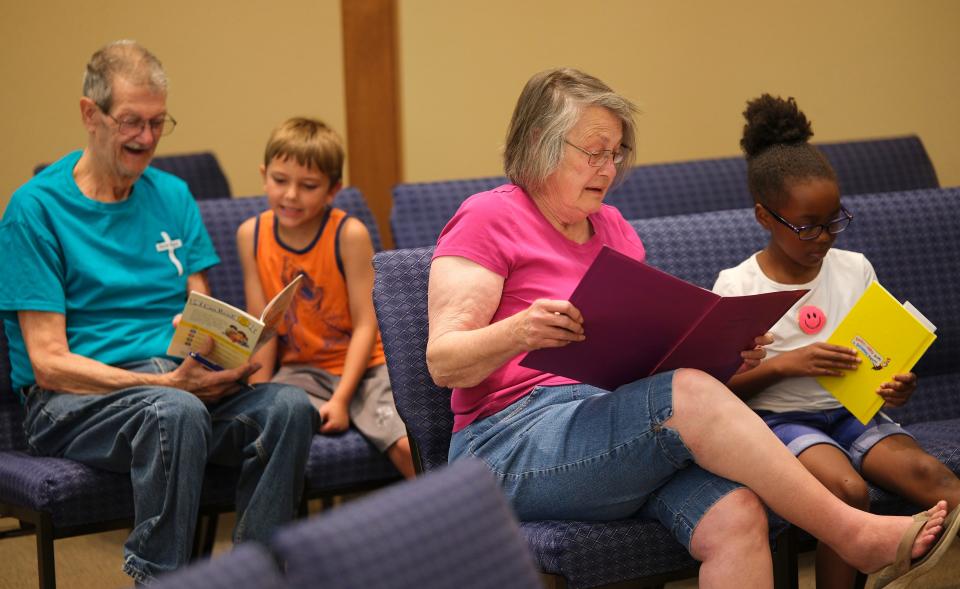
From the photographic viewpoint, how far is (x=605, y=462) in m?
2.07

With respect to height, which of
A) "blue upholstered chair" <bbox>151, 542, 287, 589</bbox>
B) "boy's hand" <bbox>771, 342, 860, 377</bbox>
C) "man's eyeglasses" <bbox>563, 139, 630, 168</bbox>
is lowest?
"boy's hand" <bbox>771, 342, 860, 377</bbox>

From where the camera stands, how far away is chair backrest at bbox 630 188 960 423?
2977 millimetres

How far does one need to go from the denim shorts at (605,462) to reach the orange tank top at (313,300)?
1023 mm

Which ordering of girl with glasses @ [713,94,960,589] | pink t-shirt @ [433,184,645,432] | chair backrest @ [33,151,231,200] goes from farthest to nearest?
chair backrest @ [33,151,231,200] → girl with glasses @ [713,94,960,589] → pink t-shirt @ [433,184,645,432]

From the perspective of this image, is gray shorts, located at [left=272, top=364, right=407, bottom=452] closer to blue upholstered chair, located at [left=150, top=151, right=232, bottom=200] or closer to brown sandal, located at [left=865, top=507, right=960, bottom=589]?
brown sandal, located at [left=865, top=507, right=960, bottom=589]

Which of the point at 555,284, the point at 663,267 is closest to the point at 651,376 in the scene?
the point at 555,284

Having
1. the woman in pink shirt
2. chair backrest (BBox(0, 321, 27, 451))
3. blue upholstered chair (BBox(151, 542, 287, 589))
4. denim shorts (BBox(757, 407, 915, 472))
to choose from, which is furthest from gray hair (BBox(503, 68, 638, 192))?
blue upholstered chair (BBox(151, 542, 287, 589))

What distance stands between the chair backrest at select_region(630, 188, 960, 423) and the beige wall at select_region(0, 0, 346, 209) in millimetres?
2469

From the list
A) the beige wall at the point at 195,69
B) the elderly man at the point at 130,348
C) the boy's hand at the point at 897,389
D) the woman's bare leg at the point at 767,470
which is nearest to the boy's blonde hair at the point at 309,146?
the elderly man at the point at 130,348

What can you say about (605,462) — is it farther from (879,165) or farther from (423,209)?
(879,165)

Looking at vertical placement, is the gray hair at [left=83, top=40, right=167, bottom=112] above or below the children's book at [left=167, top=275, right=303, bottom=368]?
above

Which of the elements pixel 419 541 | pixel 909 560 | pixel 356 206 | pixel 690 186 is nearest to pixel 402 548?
pixel 419 541

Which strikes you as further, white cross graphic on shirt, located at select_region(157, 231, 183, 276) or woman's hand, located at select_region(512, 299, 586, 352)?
white cross graphic on shirt, located at select_region(157, 231, 183, 276)

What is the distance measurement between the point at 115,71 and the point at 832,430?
6.18 ft
